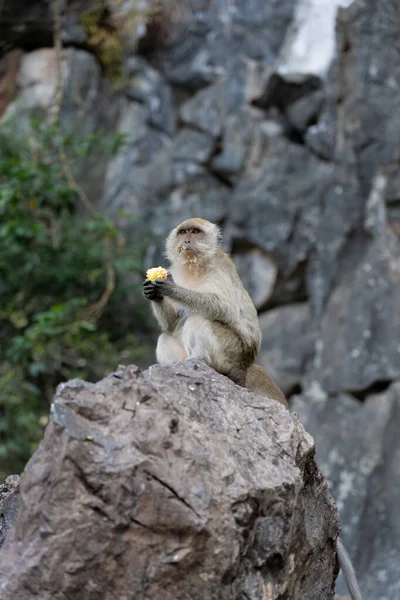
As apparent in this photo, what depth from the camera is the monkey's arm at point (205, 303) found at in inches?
193

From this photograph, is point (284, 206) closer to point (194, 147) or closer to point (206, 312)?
point (194, 147)

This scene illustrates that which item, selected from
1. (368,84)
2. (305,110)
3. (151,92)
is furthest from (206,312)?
(151,92)

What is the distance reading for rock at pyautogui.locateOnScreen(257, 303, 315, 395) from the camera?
10.5m

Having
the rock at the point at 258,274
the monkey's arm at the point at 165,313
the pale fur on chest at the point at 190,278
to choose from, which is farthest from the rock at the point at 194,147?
the monkey's arm at the point at 165,313

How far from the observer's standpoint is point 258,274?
11172 mm

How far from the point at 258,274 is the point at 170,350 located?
625cm

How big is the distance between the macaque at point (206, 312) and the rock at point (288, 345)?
5.38m

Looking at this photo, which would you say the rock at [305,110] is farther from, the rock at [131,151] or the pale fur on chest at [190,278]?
the pale fur on chest at [190,278]

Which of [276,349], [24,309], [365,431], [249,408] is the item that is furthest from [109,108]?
[249,408]

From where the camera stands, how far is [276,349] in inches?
422

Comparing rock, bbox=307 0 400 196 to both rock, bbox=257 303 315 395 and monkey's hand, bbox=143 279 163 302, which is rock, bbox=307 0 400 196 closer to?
rock, bbox=257 303 315 395

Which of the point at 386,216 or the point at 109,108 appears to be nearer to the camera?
the point at 386,216

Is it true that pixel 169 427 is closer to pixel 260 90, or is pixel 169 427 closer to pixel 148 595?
pixel 148 595

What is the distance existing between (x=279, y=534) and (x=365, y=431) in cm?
557
